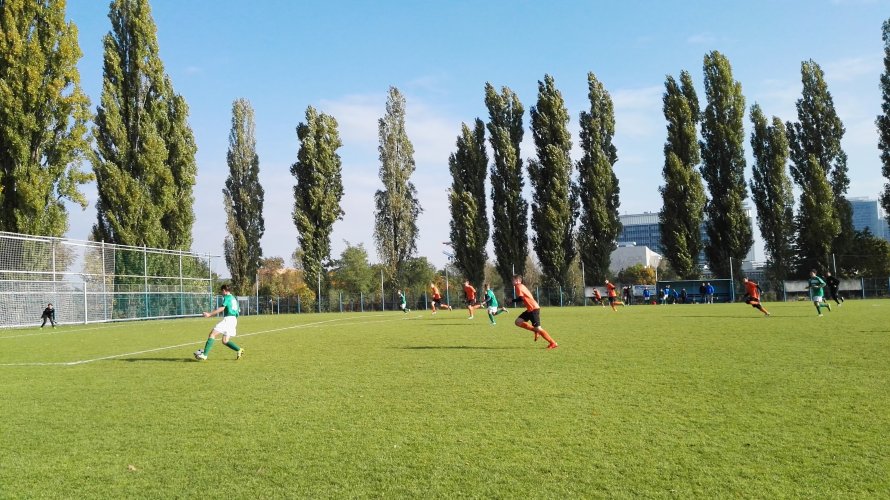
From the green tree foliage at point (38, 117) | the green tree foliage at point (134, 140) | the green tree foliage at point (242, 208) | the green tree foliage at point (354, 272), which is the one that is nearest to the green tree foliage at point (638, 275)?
the green tree foliage at point (354, 272)

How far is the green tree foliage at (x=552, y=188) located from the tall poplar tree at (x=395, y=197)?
13418 millimetres

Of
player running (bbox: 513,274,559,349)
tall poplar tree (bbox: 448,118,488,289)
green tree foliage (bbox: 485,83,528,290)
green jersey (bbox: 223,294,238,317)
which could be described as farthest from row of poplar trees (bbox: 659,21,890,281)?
green jersey (bbox: 223,294,238,317)

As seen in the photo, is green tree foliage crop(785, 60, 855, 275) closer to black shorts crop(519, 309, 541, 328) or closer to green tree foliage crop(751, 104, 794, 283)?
green tree foliage crop(751, 104, 794, 283)

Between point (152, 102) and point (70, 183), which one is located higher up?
point (152, 102)

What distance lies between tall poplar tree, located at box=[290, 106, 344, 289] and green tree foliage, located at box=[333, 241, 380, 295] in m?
24.9

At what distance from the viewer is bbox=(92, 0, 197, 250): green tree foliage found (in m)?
43.2

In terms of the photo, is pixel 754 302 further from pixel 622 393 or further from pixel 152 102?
pixel 152 102

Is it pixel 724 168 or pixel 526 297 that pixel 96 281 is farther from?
pixel 724 168

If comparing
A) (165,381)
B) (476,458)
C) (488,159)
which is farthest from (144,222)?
(476,458)

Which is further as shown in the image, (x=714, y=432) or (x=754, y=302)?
(x=754, y=302)

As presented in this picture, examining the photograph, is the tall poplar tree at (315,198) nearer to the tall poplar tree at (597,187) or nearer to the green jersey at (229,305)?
the tall poplar tree at (597,187)

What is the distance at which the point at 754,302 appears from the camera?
85.9 feet

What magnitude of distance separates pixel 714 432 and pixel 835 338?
34.9 feet

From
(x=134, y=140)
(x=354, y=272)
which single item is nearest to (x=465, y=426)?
(x=134, y=140)
